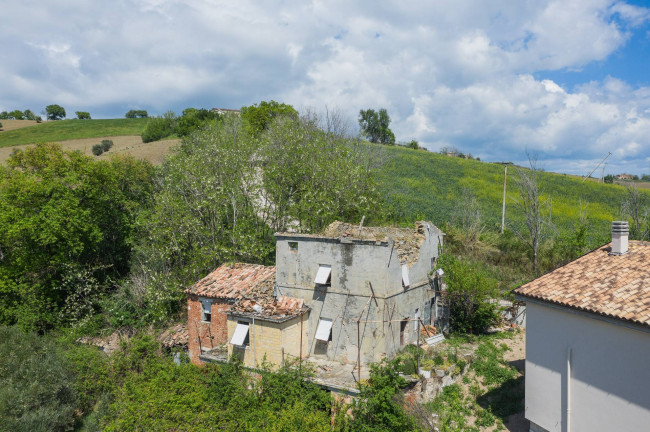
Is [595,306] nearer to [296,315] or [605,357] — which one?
[605,357]

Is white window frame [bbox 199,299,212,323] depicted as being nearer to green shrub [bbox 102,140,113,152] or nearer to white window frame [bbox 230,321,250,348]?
white window frame [bbox 230,321,250,348]

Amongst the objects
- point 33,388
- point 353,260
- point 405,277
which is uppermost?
point 353,260

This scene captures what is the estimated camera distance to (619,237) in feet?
50.7

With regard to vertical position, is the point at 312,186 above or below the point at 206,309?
above

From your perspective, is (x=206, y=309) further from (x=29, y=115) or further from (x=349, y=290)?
(x=29, y=115)

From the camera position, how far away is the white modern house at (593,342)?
12.4m

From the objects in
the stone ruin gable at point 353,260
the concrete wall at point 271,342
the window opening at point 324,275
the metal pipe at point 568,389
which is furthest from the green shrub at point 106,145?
the metal pipe at point 568,389

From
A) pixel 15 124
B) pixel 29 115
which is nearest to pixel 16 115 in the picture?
pixel 29 115

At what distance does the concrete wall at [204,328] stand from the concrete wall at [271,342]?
81.8 inches

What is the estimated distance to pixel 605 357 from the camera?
43.1ft

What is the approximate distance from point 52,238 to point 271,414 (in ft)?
67.4

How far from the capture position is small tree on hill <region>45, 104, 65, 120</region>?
364 feet

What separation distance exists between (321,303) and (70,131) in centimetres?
8371

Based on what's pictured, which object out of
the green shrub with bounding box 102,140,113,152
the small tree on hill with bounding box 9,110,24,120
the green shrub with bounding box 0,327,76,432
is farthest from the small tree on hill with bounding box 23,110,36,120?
the green shrub with bounding box 0,327,76,432
